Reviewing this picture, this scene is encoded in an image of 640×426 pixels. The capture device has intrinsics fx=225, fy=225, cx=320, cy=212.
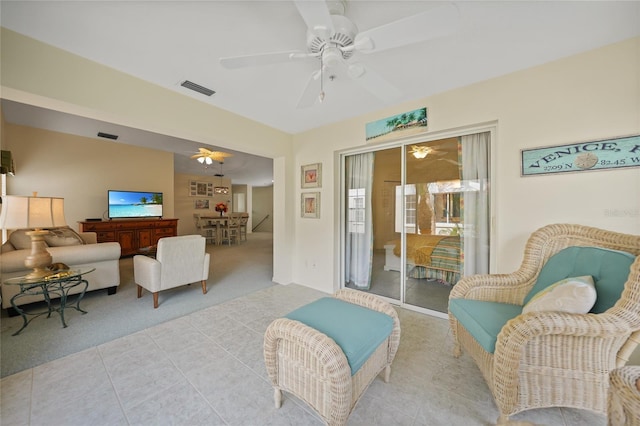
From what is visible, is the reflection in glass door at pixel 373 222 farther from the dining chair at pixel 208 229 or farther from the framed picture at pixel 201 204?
the framed picture at pixel 201 204

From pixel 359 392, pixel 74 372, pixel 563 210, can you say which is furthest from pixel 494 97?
pixel 74 372

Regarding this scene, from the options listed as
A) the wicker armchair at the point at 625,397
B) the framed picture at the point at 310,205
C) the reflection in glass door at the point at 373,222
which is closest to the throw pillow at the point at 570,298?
the wicker armchair at the point at 625,397

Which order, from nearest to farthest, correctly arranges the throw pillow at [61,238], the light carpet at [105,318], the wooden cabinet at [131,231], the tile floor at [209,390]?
the tile floor at [209,390] → the light carpet at [105,318] → the throw pillow at [61,238] → the wooden cabinet at [131,231]

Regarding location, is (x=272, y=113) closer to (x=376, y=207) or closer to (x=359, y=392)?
(x=376, y=207)

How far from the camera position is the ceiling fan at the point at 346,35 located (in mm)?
1026

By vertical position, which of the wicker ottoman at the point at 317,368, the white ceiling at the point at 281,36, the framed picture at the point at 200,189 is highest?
the white ceiling at the point at 281,36

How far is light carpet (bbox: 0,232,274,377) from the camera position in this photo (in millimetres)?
1882

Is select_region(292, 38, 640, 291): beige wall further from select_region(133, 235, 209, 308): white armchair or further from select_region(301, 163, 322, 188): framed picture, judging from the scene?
select_region(133, 235, 209, 308): white armchair

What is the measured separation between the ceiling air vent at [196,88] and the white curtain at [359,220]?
1938 millimetres

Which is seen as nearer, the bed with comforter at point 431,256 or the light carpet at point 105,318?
the light carpet at point 105,318

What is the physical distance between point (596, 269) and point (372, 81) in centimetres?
185

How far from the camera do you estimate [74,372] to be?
166 centimetres

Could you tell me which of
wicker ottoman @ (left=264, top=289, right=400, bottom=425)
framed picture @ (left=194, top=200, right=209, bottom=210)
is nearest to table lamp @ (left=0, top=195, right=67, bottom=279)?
wicker ottoman @ (left=264, top=289, right=400, bottom=425)

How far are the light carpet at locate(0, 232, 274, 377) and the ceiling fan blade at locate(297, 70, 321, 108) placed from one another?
265cm
